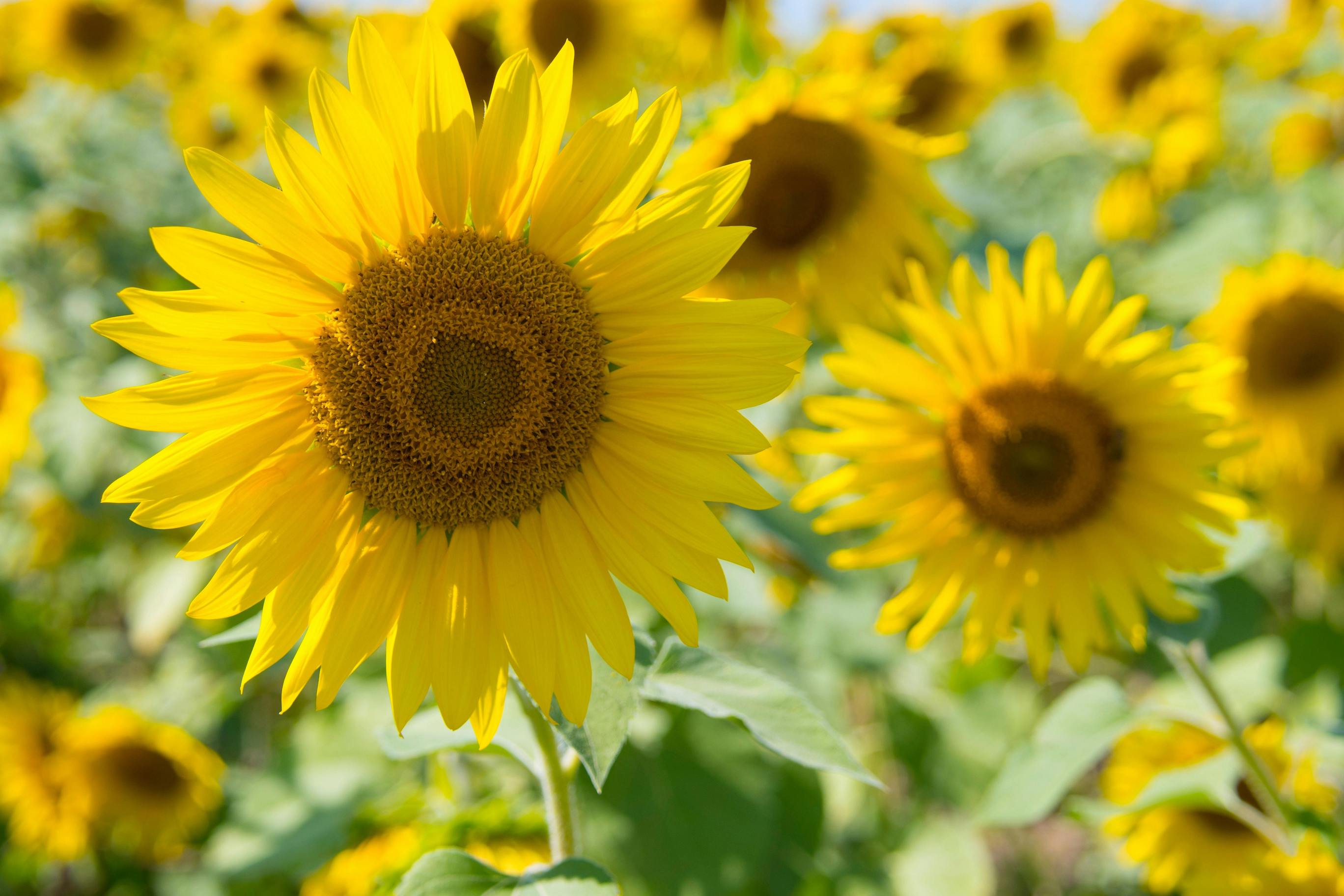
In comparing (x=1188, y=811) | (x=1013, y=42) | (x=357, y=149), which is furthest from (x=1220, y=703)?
(x=1013, y=42)

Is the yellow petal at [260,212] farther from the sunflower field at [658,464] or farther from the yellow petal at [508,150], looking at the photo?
the yellow petal at [508,150]

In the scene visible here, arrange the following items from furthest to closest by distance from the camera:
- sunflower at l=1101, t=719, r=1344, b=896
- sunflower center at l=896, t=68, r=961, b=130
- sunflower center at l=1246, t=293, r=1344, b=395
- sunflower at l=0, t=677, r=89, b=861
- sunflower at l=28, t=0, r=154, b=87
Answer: sunflower at l=28, t=0, r=154, b=87, sunflower center at l=896, t=68, r=961, b=130, sunflower at l=0, t=677, r=89, b=861, sunflower center at l=1246, t=293, r=1344, b=395, sunflower at l=1101, t=719, r=1344, b=896

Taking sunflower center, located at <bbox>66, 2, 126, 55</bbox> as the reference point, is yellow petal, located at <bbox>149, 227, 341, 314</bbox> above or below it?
below

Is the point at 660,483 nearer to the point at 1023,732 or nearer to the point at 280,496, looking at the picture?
the point at 280,496

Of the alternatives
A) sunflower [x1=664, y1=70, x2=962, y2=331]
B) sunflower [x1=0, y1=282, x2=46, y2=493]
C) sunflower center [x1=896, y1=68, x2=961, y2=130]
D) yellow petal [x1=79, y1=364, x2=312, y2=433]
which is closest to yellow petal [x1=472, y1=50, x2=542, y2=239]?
yellow petal [x1=79, y1=364, x2=312, y2=433]

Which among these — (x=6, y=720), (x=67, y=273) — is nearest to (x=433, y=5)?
(x=67, y=273)

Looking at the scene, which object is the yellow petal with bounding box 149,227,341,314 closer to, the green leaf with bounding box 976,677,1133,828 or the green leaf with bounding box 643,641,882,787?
the green leaf with bounding box 643,641,882,787
